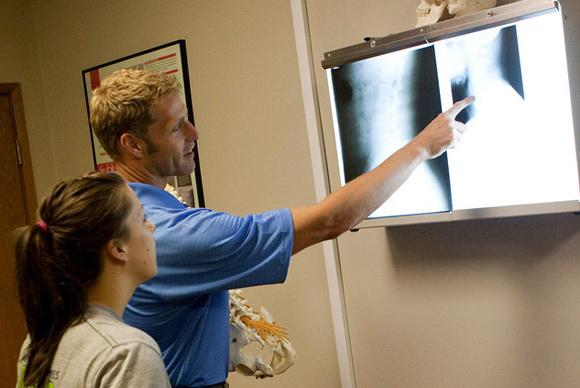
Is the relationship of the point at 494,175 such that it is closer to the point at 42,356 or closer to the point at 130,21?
the point at 42,356

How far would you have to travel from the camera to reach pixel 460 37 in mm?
1628

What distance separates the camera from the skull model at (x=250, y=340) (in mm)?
1684

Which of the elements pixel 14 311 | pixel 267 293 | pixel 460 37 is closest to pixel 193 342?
pixel 460 37

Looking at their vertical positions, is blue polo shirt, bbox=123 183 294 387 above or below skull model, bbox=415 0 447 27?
below

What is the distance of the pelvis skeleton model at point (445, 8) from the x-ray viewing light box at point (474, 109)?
55 mm

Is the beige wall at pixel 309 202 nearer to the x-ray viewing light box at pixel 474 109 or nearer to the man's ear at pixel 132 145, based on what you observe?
the x-ray viewing light box at pixel 474 109

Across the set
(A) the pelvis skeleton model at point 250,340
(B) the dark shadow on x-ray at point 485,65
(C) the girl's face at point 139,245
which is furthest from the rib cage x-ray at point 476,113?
(C) the girl's face at point 139,245

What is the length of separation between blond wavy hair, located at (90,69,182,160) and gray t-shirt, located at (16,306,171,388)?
551 millimetres

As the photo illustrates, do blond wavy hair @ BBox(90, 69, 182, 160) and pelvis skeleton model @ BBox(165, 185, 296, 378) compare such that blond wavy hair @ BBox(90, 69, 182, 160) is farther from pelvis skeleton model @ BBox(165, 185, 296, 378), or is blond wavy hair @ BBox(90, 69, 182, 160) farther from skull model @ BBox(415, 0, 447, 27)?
skull model @ BBox(415, 0, 447, 27)

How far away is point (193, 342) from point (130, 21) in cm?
201

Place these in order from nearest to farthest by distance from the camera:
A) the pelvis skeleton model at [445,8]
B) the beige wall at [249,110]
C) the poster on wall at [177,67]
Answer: the pelvis skeleton model at [445,8], the beige wall at [249,110], the poster on wall at [177,67]

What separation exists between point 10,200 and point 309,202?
1.83 m

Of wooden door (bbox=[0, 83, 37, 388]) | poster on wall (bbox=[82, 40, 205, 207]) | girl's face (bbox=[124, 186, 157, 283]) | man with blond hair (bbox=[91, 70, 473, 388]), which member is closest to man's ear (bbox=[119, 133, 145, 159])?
man with blond hair (bbox=[91, 70, 473, 388])

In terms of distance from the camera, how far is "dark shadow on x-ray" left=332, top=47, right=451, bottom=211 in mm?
1717
